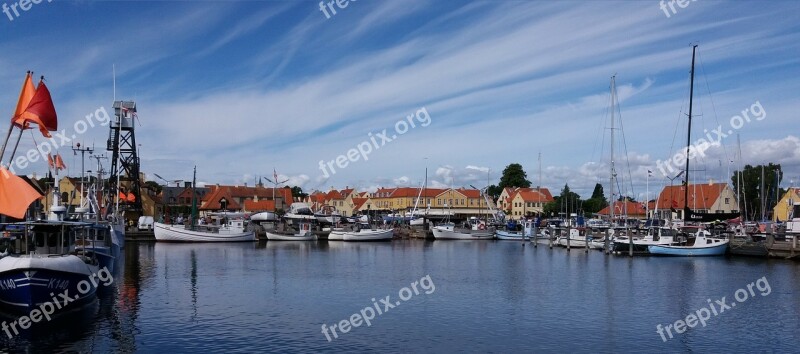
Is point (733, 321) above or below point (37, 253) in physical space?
below

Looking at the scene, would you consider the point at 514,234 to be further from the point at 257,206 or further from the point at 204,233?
the point at 257,206

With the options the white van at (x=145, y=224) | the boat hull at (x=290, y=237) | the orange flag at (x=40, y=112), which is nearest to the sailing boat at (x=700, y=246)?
the boat hull at (x=290, y=237)

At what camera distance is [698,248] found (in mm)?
66438

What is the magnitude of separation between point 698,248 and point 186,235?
214ft

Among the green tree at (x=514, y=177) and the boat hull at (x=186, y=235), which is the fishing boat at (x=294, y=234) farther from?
the green tree at (x=514, y=177)

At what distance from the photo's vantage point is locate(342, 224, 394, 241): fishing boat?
10381 centimetres

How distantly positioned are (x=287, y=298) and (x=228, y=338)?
11113 millimetres

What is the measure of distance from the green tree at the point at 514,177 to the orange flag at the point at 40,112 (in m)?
171

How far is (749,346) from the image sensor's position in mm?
26688

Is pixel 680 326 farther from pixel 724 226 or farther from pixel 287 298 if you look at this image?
pixel 724 226

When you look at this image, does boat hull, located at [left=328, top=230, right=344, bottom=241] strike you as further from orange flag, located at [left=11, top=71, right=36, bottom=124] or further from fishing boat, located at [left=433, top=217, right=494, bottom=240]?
orange flag, located at [left=11, top=71, right=36, bottom=124]

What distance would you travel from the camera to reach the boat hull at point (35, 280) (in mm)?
28594

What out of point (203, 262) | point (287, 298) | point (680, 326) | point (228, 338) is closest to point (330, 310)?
point (287, 298)

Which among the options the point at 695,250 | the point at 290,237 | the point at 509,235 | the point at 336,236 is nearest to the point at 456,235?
the point at 509,235
